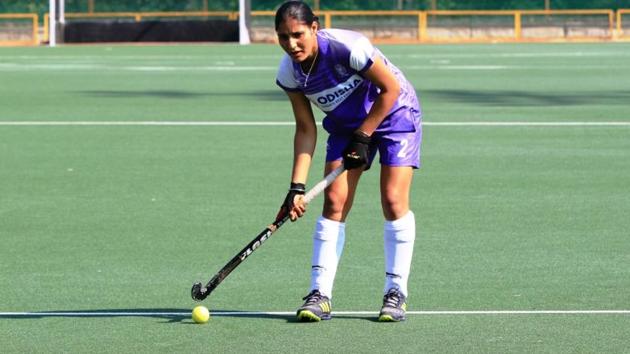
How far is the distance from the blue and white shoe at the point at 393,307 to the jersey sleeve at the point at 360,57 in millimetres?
1132

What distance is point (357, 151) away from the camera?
7477mm

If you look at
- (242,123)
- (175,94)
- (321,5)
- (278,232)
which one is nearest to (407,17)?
(321,5)

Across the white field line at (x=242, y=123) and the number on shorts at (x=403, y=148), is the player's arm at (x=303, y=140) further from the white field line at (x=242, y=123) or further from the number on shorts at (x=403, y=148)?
the white field line at (x=242, y=123)

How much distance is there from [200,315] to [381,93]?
139 cm

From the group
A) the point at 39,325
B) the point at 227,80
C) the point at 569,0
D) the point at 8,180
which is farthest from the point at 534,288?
the point at 569,0

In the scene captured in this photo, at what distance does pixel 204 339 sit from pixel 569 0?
46.1 meters

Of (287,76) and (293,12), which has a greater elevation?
(293,12)

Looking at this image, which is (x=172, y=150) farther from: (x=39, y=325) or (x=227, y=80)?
(x=227, y=80)

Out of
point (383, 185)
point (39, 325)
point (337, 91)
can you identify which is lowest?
point (39, 325)

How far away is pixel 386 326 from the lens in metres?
7.55

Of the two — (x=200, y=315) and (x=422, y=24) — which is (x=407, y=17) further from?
(x=200, y=315)

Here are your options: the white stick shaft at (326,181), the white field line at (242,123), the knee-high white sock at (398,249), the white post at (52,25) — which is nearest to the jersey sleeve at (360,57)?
the white stick shaft at (326,181)

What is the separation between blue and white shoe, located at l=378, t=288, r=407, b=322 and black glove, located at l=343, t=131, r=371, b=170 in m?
0.68

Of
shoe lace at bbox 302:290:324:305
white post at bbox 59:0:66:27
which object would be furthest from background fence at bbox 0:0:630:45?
shoe lace at bbox 302:290:324:305
